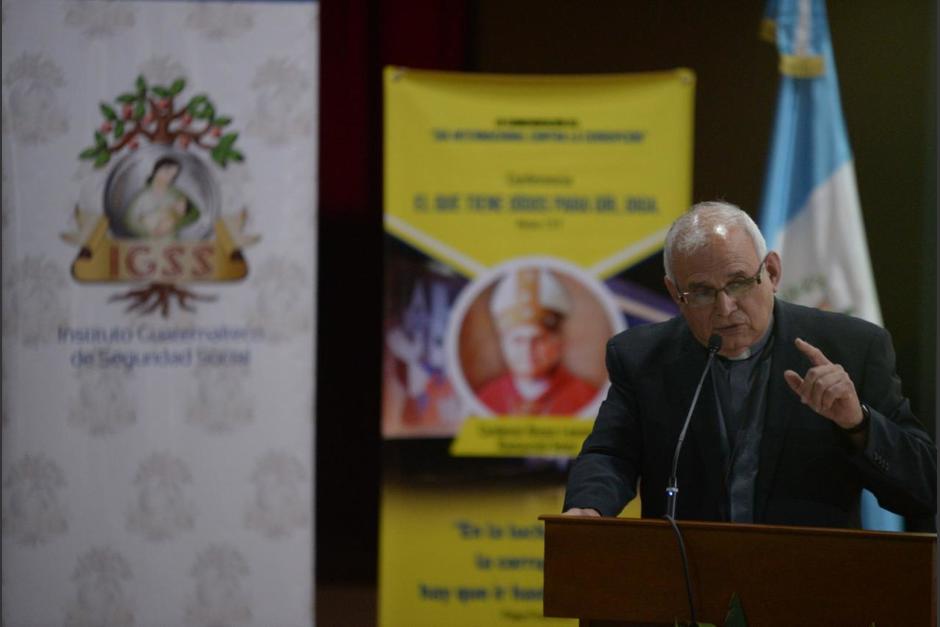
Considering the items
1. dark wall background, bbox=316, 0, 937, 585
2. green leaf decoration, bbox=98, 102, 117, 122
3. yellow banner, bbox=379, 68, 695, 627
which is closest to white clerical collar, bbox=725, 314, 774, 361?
yellow banner, bbox=379, 68, 695, 627

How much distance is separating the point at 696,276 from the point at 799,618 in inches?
29.4

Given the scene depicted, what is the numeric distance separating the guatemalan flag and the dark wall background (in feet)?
0.80

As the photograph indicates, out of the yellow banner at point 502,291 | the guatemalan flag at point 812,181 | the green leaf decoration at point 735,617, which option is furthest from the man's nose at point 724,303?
the guatemalan flag at point 812,181

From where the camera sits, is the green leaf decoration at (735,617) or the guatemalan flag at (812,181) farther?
the guatemalan flag at (812,181)

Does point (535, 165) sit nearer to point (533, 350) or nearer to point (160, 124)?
point (533, 350)

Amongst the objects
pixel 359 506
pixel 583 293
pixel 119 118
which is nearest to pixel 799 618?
pixel 583 293

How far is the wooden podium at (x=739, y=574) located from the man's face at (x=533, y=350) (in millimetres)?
2290

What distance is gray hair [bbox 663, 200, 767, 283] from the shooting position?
7.46 feet

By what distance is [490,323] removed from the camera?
4.26 meters

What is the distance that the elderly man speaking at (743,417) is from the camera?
2.26 m

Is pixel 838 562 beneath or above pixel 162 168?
beneath

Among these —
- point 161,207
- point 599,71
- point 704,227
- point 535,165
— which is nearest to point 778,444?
point 704,227

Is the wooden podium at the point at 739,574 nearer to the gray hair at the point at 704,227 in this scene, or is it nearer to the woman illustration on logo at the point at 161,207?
the gray hair at the point at 704,227

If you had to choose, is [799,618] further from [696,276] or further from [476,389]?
[476,389]
